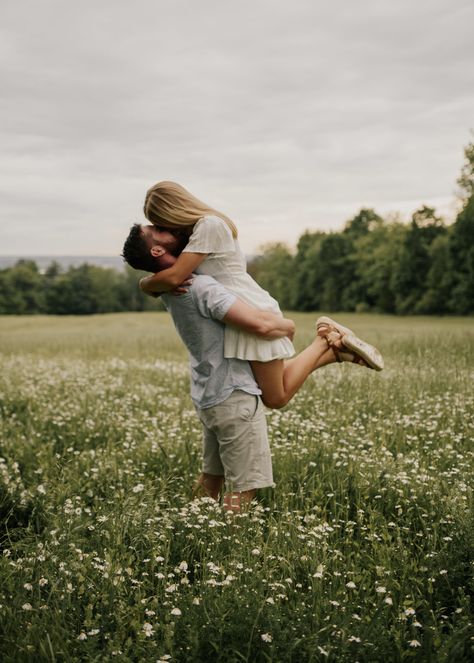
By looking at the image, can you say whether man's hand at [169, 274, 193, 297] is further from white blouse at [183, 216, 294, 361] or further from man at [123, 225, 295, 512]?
white blouse at [183, 216, 294, 361]

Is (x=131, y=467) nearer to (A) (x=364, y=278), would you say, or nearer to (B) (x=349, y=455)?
(B) (x=349, y=455)

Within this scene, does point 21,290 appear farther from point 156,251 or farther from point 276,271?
point 156,251

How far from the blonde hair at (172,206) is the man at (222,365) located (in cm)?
13

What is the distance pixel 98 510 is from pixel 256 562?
151 centimetres

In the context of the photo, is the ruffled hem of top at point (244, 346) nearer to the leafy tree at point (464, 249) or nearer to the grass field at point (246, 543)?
the grass field at point (246, 543)

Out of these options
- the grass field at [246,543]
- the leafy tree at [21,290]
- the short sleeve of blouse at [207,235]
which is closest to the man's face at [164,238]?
the short sleeve of blouse at [207,235]

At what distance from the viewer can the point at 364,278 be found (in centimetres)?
7425

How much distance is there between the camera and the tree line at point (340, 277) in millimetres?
59844

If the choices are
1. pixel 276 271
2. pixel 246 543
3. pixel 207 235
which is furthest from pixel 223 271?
pixel 276 271

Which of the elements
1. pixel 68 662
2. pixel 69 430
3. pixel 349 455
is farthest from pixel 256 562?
pixel 69 430

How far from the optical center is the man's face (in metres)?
4.54

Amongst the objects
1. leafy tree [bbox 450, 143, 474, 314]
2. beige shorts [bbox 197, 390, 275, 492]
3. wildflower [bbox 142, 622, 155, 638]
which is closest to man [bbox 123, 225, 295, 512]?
beige shorts [bbox 197, 390, 275, 492]

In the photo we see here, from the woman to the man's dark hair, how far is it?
11 centimetres

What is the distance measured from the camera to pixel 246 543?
399 centimetres
